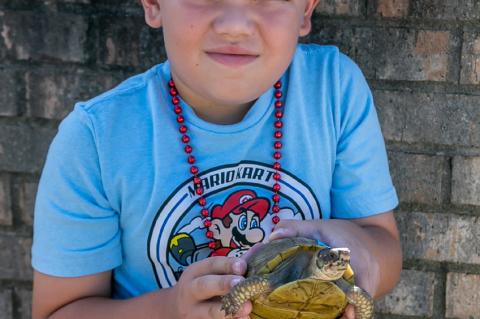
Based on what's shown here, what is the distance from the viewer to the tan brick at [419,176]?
1667 millimetres

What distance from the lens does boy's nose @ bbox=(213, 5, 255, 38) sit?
1189 millimetres

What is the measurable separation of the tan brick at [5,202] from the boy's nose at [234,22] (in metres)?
0.80

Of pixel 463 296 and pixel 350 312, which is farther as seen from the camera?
pixel 463 296

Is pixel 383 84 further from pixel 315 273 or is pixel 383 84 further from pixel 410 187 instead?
pixel 315 273

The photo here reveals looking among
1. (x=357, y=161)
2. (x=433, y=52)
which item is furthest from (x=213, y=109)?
(x=433, y=52)

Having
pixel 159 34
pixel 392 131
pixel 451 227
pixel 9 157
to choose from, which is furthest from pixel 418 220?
pixel 9 157

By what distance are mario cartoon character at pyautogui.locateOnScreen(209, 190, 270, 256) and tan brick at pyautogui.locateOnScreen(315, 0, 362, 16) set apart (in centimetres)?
48

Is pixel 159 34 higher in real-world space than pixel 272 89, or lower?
higher

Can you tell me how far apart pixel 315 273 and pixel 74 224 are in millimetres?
474

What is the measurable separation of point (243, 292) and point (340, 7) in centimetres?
76

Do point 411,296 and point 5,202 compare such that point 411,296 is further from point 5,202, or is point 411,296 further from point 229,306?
point 5,202

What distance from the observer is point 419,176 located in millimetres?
1675

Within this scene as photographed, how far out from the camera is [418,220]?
5.57ft

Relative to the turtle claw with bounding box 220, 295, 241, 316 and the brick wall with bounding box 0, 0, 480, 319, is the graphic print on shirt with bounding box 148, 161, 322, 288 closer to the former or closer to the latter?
the turtle claw with bounding box 220, 295, 241, 316
